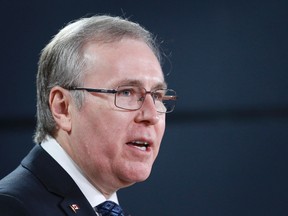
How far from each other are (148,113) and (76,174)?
0.71ft

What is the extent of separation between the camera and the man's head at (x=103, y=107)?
1256 millimetres

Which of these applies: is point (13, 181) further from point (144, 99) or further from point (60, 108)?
point (144, 99)

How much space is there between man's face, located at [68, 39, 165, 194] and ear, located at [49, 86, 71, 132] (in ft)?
0.06

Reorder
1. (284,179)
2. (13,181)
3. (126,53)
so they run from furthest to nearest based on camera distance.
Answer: (284,179)
(126,53)
(13,181)

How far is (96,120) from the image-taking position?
126cm

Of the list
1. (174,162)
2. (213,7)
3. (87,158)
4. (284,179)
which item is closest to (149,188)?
(174,162)

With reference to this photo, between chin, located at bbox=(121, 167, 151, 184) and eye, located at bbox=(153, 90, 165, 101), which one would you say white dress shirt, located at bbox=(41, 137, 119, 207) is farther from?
eye, located at bbox=(153, 90, 165, 101)

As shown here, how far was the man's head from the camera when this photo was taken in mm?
1256

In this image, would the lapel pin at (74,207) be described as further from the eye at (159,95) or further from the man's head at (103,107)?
the eye at (159,95)

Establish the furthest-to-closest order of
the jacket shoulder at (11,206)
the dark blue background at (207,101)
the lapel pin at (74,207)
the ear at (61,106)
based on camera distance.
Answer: the dark blue background at (207,101)
the ear at (61,106)
the lapel pin at (74,207)
the jacket shoulder at (11,206)

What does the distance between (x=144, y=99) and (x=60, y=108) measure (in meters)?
0.20

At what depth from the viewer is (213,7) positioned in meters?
2.21

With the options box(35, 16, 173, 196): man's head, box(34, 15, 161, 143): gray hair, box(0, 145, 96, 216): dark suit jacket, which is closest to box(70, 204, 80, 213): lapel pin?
box(0, 145, 96, 216): dark suit jacket

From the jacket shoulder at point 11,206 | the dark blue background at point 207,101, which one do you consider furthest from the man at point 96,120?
the dark blue background at point 207,101
